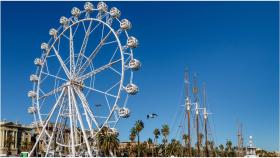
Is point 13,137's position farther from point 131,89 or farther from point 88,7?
point 131,89

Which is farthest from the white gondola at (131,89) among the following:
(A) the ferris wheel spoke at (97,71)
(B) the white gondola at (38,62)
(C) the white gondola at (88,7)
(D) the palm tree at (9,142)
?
(D) the palm tree at (9,142)

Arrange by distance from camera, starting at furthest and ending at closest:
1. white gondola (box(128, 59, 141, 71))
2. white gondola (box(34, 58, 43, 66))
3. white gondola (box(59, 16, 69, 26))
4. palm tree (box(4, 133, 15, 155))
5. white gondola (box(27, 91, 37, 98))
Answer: palm tree (box(4, 133, 15, 155)) < white gondola (box(34, 58, 43, 66)) < white gondola (box(27, 91, 37, 98)) < white gondola (box(59, 16, 69, 26)) < white gondola (box(128, 59, 141, 71))

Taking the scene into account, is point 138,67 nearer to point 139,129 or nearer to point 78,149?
point 78,149

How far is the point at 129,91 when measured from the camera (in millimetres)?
37562

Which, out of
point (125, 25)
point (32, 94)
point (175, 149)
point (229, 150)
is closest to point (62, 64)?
point (32, 94)

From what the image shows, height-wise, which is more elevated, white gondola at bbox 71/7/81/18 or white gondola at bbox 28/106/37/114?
white gondola at bbox 71/7/81/18

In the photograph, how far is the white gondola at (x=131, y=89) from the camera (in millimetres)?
37500

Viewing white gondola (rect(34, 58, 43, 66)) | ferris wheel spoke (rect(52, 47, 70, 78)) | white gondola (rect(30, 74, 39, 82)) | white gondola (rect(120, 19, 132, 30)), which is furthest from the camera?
white gondola (rect(30, 74, 39, 82))

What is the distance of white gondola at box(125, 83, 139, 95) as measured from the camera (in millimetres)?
37500

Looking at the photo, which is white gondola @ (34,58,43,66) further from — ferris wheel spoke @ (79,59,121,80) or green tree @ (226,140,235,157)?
green tree @ (226,140,235,157)

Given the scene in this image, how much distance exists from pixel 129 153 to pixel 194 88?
121ft

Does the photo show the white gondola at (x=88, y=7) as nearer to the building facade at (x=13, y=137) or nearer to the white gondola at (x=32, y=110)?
the white gondola at (x=32, y=110)

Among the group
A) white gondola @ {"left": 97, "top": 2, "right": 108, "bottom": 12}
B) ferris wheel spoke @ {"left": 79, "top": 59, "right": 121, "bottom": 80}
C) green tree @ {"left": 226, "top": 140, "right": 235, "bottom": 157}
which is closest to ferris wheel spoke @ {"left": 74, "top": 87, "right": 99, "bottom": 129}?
ferris wheel spoke @ {"left": 79, "top": 59, "right": 121, "bottom": 80}

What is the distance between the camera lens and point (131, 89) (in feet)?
123
